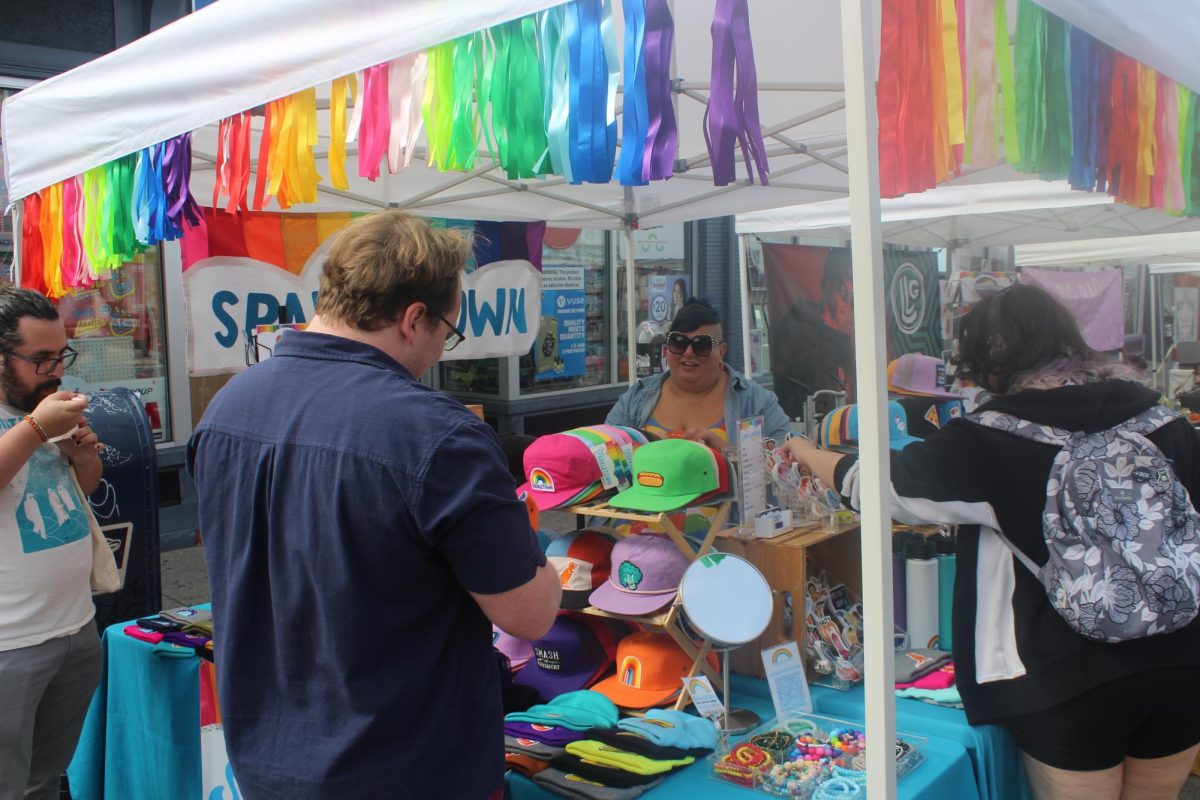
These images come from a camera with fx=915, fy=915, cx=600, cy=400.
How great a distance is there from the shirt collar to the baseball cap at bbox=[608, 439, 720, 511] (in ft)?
2.91

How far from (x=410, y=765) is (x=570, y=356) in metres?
7.86

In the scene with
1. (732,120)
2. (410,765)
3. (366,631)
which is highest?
(732,120)

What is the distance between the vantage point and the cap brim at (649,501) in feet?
6.85

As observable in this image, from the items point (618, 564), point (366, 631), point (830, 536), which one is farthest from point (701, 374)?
point (366, 631)

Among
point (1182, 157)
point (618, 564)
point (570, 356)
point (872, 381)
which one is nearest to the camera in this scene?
point (872, 381)

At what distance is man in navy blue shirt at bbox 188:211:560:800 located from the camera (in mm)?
1242

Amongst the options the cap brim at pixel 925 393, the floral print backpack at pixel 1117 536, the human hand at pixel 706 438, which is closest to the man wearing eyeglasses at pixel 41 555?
the human hand at pixel 706 438

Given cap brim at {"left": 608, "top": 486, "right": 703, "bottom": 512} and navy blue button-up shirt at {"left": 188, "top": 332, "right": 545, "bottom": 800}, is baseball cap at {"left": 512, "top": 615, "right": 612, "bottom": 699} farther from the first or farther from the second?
navy blue button-up shirt at {"left": 188, "top": 332, "right": 545, "bottom": 800}

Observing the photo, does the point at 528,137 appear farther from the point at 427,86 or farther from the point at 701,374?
the point at 701,374

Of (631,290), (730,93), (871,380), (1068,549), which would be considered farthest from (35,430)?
(631,290)

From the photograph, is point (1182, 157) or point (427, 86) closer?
point (427, 86)

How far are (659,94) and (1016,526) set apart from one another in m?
1.13

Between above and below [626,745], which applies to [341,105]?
above

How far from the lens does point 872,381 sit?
1.43 meters
